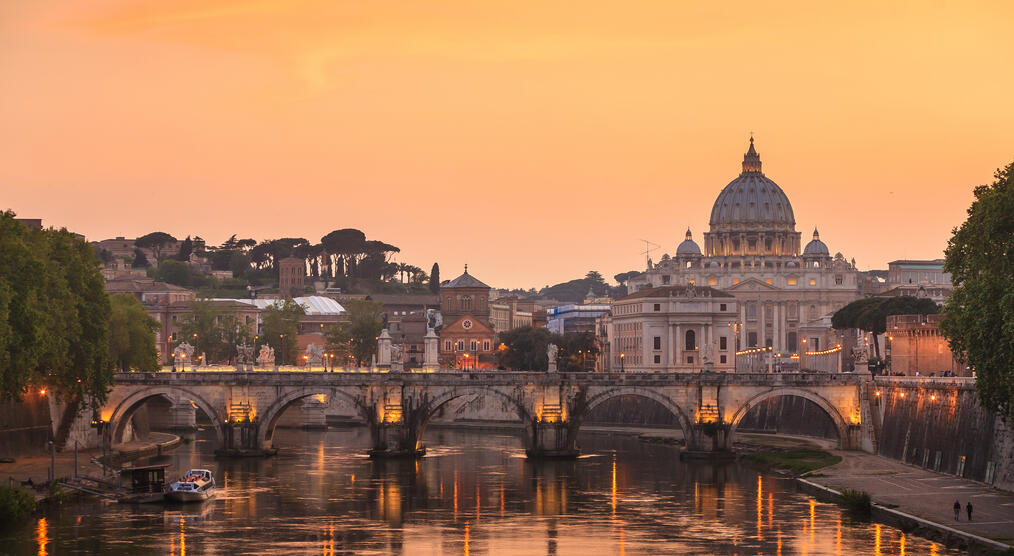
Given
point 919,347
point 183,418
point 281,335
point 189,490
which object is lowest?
point 189,490

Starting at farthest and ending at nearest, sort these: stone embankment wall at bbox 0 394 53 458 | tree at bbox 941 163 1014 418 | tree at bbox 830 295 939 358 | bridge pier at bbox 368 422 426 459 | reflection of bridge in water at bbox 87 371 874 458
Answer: tree at bbox 830 295 939 358
bridge pier at bbox 368 422 426 459
reflection of bridge in water at bbox 87 371 874 458
stone embankment wall at bbox 0 394 53 458
tree at bbox 941 163 1014 418

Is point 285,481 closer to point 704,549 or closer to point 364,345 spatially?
point 704,549

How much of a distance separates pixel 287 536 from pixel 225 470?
27684 millimetres

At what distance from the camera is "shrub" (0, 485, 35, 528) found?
69562 millimetres

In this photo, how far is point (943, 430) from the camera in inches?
3351

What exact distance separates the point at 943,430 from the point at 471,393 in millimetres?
31842

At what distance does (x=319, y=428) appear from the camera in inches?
5684

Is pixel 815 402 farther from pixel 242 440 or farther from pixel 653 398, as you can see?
pixel 242 440

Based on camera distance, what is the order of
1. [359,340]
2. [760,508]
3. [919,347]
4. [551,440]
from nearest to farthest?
[760,508]
[551,440]
[919,347]
[359,340]

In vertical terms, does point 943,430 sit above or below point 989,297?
below

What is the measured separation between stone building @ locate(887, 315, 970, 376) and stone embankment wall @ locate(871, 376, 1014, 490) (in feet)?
19.0

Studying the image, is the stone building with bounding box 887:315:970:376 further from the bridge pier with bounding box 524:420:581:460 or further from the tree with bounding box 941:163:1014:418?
the tree with bounding box 941:163:1014:418

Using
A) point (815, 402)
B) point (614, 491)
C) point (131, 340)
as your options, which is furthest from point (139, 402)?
point (815, 402)

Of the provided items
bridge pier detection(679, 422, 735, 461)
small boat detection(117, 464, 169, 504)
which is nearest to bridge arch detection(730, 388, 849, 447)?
bridge pier detection(679, 422, 735, 461)
